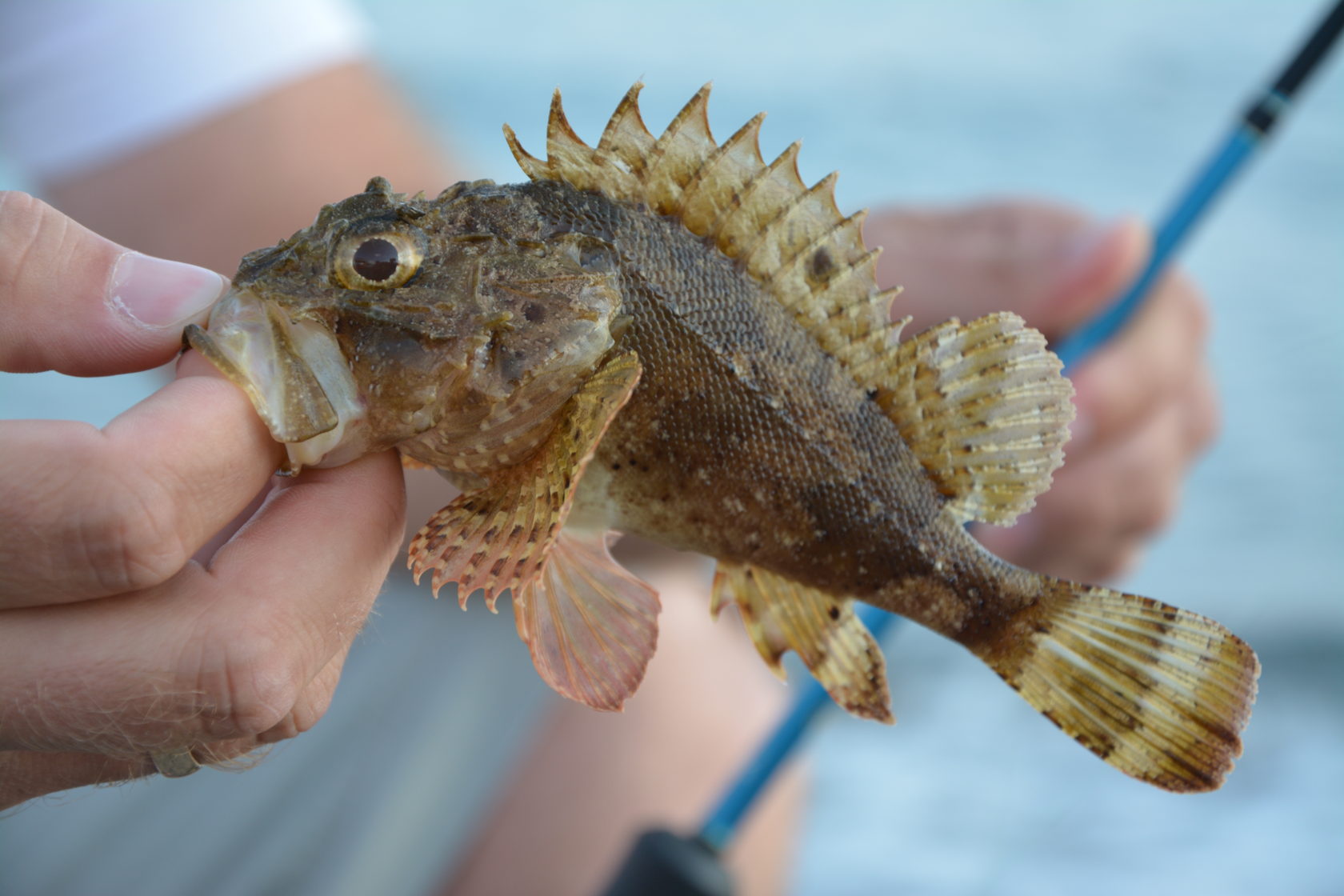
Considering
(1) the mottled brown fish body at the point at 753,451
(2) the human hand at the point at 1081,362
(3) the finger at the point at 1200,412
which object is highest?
(3) the finger at the point at 1200,412

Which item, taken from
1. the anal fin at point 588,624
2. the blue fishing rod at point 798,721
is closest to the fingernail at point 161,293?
the anal fin at point 588,624

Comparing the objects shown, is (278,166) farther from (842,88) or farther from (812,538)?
(842,88)

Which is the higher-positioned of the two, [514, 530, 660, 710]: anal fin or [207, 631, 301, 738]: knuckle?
[514, 530, 660, 710]: anal fin

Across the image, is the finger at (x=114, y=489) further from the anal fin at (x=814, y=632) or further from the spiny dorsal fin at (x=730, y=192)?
the anal fin at (x=814, y=632)

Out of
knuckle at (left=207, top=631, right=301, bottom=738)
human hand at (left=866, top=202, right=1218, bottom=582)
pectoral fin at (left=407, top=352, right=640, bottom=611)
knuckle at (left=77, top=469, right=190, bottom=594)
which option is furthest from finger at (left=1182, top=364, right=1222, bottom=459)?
knuckle at (left=77, top=469, right=190, bottom=594)

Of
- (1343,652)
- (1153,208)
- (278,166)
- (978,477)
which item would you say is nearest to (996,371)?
(978,477)

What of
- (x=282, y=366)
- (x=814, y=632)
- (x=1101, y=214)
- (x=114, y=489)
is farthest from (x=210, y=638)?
(x=1101, y=214)

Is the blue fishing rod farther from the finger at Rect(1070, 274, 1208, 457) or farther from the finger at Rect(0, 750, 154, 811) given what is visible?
the finger at Rect(0, 750, 154, 811)
